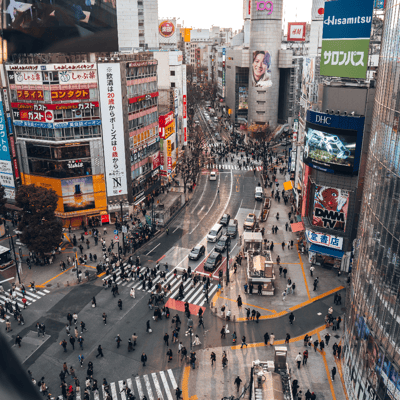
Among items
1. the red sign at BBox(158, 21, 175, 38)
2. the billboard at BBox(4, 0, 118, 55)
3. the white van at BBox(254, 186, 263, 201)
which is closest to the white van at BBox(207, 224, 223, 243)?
the white van at BBox(254, 186, 263, 201)

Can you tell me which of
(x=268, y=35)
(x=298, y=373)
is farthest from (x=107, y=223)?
(x=268, y=35)

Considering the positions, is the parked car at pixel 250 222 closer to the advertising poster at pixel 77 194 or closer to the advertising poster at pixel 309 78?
the advertising poster at pixel 309 78

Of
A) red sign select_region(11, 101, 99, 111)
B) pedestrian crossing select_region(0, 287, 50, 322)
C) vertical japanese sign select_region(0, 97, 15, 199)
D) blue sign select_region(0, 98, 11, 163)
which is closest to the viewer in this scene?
pedestrian crossing select_region(0, 287, 50, 322)

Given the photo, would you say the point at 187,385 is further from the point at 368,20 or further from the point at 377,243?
the point at 368,20

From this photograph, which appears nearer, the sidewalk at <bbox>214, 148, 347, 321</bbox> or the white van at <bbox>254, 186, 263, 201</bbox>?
the sidewalk at <bbox>214, 148, 347, 321</bbox>

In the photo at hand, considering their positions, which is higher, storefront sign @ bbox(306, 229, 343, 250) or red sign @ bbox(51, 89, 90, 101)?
red sign @ bbox(51, 89, 90, 101)

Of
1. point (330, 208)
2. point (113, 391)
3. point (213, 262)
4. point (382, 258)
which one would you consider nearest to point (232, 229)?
point (213, 262)

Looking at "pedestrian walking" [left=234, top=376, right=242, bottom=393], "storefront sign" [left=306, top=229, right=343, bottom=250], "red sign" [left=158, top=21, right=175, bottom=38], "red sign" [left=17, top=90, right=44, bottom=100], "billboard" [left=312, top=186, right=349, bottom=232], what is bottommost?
"pedestrian walking" [left=234, top=376, right=242, bottom=393]

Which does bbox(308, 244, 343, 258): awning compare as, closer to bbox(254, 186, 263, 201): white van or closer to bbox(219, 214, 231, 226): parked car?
bbox(219, 214, 231, 226): parked car
